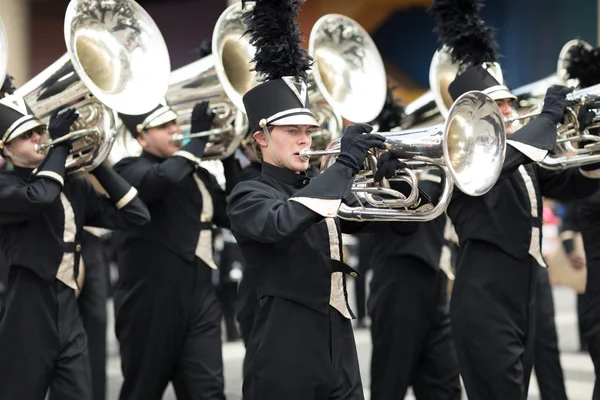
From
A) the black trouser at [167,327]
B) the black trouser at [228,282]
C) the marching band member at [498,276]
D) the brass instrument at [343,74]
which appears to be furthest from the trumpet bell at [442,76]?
the black trouser at [228,282]

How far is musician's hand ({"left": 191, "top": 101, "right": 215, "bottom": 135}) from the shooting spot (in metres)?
5.55

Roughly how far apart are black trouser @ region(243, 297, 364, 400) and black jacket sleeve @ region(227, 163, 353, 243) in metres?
0.28

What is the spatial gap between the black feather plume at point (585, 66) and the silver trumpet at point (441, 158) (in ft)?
5.69

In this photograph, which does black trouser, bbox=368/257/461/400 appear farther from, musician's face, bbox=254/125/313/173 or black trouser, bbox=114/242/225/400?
musician's face, bbox=254/125/313/173

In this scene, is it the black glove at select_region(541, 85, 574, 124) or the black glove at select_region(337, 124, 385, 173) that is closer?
the black glove at select_region(337, 124, 385, 173)

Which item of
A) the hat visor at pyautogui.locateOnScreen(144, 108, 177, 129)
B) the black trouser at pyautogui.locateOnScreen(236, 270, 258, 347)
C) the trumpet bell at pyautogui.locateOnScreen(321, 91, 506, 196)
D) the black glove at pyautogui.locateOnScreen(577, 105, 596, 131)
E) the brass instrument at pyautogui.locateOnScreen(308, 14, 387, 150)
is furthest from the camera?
the black trouser at pyautogui.locateOnScreen(236, 270, 258, 347)

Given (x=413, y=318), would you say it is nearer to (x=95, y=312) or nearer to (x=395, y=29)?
(x=95, y=312)

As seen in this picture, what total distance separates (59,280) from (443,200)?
2.08 meters

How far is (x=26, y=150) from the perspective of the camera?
4844mm

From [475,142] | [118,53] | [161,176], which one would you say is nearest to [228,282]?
[161,176]

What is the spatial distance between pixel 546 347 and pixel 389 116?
64.4 inches

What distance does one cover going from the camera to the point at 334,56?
19.1 feet

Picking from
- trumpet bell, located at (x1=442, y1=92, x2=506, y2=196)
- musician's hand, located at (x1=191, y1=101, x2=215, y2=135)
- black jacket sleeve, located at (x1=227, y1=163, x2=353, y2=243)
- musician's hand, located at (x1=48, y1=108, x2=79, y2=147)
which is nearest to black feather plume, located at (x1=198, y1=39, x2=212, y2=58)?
musician's hand, located at (x1=191, y1=101, x2=215, y2=135)

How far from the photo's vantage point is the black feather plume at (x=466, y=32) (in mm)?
5066
